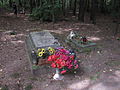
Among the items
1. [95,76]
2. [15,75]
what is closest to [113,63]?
[95,76]

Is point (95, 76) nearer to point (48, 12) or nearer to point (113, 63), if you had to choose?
point (113, 63)

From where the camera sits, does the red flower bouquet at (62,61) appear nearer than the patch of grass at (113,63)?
Yes

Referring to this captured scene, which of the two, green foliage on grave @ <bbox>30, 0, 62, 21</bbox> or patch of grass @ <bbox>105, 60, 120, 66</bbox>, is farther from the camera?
green foliage on grave @ <bbox>30, 0, 62, 21</bbox>

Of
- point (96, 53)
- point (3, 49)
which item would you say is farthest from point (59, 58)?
point (3, 49)

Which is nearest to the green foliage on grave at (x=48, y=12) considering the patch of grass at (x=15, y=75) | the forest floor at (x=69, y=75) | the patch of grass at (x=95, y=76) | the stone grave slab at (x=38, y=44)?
the forest floor at (x=69, y=75)

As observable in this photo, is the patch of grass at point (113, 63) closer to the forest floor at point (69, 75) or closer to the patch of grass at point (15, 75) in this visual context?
the forest floor at point (69, 75)

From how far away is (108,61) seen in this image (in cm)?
618

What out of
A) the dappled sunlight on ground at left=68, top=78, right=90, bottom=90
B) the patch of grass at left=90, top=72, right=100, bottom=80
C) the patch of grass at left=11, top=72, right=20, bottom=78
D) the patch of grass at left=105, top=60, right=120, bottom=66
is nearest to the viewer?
the dappled sunlight on ground at left=68, top=78, right=90, bottom=90

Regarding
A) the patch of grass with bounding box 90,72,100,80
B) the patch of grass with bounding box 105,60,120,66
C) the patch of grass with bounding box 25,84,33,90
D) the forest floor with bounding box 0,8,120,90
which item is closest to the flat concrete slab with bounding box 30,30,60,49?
the forest floor with bounding box 0,8,120,90

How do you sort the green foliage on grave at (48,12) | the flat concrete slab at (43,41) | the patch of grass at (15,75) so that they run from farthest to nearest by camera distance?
the green foliage on grave at (48,12) → the flat concrete slab at (43,41) → the patch of grass at (15,75)

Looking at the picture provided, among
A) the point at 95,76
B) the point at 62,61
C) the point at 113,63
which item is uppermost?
the point at 62,61

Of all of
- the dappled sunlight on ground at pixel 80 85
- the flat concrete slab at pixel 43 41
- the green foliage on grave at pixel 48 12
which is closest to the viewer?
the dappled sunlight on ground at pixel 80 85

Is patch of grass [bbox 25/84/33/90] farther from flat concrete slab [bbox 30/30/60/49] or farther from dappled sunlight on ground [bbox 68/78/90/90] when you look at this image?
flat concrete slab [bbox 30/30/60/49]

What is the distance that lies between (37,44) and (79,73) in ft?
7.21
